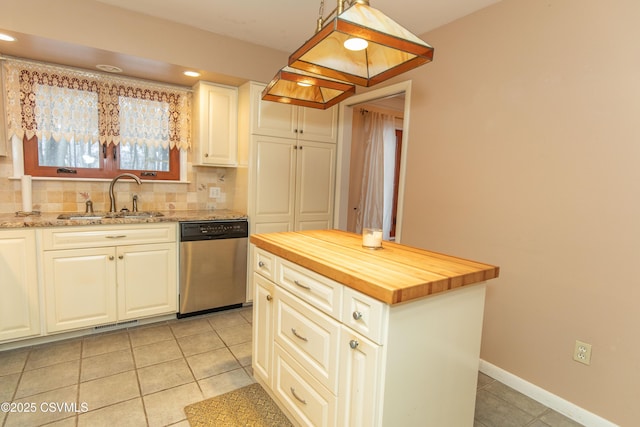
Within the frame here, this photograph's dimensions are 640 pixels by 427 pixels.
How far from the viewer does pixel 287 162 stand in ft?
10.7

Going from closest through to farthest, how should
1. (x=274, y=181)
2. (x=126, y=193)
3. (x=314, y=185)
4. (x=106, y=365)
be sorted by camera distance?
(x=106, y=365)
(x=126, y=193)
(x=274, y=181)
(x=314, y=185)

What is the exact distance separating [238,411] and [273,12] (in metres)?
2.65

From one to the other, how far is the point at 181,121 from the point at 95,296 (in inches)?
68.1

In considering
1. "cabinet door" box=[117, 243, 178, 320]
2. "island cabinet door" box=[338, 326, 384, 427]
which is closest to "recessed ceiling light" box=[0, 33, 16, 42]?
"cabinet door" box=[117, 243, 178, 320]

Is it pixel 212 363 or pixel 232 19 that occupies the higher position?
pixel 232 19

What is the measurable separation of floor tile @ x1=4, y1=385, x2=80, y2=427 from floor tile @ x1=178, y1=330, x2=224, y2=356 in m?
0.67

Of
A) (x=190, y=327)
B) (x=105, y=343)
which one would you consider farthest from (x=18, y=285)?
(x=190, y=327)

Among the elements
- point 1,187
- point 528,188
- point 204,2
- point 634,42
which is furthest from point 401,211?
point 1,187

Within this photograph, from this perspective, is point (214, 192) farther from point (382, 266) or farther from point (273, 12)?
point (382, 266)

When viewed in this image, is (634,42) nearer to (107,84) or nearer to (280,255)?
(280,255)

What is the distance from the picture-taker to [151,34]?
251cm

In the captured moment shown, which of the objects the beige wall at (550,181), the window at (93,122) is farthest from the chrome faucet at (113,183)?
the beige wall at (550,181)

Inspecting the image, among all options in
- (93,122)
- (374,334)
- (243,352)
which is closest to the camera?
(374,334)

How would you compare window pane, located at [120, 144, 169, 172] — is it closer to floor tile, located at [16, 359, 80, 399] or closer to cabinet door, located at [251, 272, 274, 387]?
floor tile, located at [16, 359, 80, 399]
